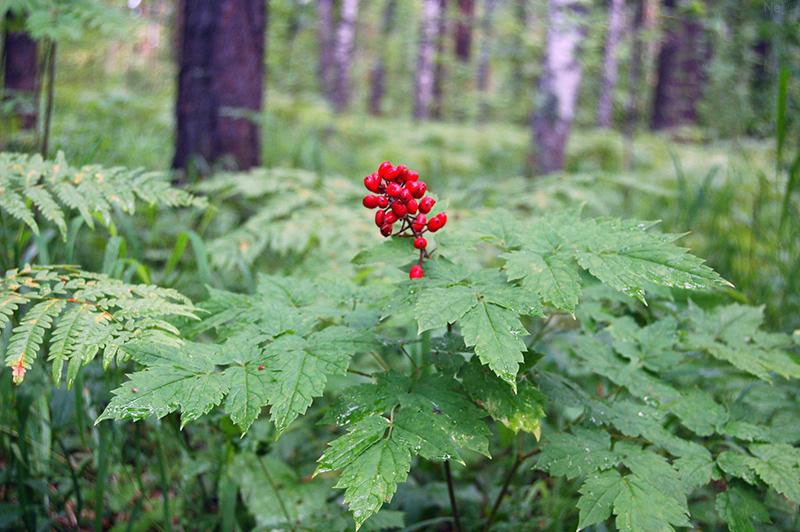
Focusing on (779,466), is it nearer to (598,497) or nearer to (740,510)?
(740,510)

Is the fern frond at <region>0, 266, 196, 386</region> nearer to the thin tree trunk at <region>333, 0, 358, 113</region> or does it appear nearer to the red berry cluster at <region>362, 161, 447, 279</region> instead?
the red berry cluster at <region>362, 161, 447, 279</region>

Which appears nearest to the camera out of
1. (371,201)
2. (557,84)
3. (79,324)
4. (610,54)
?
(79,324)

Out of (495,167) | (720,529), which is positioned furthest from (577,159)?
(720,529)

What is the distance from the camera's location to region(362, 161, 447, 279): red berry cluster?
1300 millimetres

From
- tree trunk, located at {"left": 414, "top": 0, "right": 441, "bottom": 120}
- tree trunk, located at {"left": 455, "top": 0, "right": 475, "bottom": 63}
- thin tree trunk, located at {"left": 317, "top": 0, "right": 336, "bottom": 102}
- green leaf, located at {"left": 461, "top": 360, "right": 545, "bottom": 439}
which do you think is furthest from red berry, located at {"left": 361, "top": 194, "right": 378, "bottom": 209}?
tree trunk, located at {"left": 455, "top": 0, "right": 475, "bottom": 63}

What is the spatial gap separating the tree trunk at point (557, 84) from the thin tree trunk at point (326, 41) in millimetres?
6722

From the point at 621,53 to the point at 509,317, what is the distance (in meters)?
9.56

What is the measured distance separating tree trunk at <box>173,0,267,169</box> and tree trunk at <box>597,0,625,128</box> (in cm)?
387

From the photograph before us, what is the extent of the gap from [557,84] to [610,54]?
479 centimetres

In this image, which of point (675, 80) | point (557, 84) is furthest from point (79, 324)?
point (675, 80)

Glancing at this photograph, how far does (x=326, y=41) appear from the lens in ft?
42.4

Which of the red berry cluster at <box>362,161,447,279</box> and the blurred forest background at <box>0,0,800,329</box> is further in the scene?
the blurred forest background at <box>0,0,800,329</box>

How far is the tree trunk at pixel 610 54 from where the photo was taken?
270 inches

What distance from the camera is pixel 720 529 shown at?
76.7 inches
